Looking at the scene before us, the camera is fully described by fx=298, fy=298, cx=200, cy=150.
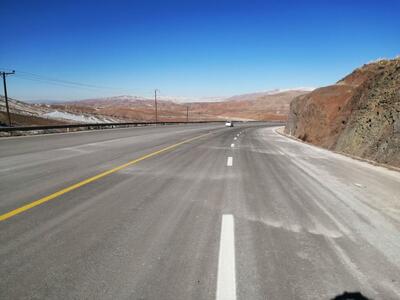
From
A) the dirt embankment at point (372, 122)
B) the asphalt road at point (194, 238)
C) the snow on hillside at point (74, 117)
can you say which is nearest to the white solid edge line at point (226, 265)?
the asphalt road at point (194, 238)

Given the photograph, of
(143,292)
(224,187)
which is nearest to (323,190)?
(224,187)

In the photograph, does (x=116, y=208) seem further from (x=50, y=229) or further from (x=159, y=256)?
(x=159, y=256)

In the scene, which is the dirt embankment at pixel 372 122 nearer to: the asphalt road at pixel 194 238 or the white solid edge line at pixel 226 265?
the asphalt road at pixel 194 238

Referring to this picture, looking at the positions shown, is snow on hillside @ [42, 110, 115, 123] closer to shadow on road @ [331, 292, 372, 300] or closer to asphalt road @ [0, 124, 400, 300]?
asphalt road @ [0, 124, 400, 300]

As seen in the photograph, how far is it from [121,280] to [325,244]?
272 centimetres

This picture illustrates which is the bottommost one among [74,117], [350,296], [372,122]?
[74,117]

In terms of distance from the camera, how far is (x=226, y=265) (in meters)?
3.43

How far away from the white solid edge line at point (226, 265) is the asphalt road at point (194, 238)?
0.05ft

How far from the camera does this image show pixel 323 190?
23.3 feet

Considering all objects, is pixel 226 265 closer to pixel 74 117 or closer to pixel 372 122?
pixel 372 122

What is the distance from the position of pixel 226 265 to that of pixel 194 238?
0.82 m

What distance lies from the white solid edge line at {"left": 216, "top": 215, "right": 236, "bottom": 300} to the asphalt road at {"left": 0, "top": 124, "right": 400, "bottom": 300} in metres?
0.01

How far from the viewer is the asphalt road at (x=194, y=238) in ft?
9.93

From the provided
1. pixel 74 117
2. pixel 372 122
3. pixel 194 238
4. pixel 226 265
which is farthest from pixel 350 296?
pixel 74 117
